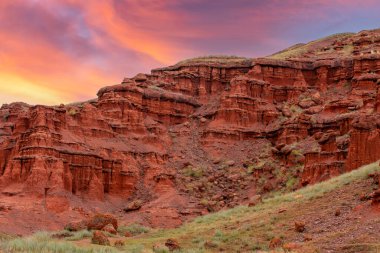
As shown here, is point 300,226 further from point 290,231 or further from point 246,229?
point 246,229

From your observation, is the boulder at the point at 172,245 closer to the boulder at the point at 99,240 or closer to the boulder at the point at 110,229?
the boulder at the point at 99,240

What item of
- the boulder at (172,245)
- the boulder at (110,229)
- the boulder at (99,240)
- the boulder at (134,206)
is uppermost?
the boulder at (172,245)

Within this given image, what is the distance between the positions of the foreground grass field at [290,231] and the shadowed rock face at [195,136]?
28.5 ft

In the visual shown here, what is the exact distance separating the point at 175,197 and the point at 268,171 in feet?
28.7

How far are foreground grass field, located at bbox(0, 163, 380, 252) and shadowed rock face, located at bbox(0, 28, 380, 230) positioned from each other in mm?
8694

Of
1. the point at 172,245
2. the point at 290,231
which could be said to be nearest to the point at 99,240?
the point at 172,245

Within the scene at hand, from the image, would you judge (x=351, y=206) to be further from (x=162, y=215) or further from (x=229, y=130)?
(x=229, y=130)

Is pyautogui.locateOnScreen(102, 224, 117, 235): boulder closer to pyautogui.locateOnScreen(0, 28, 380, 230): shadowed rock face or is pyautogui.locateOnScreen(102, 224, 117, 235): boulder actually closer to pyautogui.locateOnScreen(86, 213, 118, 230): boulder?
pyautogui.locateOnScreen(86, 213, 118, 230): boulder

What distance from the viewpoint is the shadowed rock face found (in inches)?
1917

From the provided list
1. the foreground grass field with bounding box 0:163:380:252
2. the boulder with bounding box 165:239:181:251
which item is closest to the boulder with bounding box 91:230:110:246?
the foreground grass field with bounding box 0:163:380:252

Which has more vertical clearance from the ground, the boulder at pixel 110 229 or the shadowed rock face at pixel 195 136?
the shadowed rock face at pixel 195 136

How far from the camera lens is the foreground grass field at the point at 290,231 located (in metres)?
19.5

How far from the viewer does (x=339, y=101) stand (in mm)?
57781

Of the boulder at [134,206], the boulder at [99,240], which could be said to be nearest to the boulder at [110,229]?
the boulder at [99,240]
